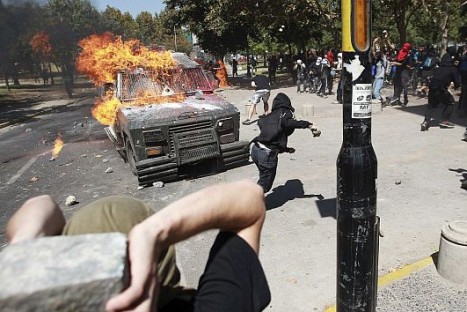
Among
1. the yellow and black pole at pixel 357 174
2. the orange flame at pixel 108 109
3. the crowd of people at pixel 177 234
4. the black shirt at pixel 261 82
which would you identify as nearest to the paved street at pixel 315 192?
the yellow and black pole at pixel 357 174

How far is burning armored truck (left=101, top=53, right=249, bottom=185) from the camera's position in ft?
23.0

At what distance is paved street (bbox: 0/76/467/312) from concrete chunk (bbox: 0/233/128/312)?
2880 millimetres

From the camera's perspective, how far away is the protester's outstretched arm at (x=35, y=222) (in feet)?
4.03

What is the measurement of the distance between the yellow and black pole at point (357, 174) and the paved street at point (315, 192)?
89cm

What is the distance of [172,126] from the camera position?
23.2 feet

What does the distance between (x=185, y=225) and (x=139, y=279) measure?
0.26 m

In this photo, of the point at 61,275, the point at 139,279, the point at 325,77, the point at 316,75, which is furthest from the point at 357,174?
the point at 316,75

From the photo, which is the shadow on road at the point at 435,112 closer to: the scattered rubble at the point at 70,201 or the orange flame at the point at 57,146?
the scattered rubble at the point at 70,201

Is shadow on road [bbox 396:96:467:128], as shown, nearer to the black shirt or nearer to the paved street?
the paved street

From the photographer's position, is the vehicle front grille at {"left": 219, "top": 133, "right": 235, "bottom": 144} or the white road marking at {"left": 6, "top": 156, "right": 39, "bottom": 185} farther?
the white road marking at {"left": 6, "top": 156, "right": 39, "bottom": 185}

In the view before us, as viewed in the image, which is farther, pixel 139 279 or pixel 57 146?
pixel 57 146

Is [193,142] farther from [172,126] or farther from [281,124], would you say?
[281,124]

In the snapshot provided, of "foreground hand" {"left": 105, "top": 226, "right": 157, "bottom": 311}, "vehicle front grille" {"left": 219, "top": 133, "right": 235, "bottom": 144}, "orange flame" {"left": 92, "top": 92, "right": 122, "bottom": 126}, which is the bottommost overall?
"vehicle front grille" {"left": 219, "top": 133, "right": 235, "bottom": 144}

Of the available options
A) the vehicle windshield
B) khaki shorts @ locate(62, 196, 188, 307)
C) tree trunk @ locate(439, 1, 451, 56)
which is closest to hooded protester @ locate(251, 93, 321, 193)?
the vehicle windshield
